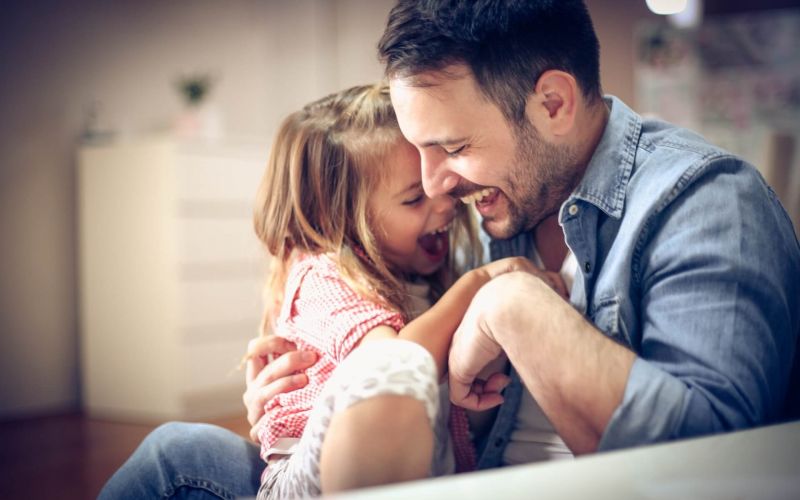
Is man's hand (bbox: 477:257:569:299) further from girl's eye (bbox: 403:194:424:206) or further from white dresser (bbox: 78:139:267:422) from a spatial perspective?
white dresser (bbox: 78:139:267:422)

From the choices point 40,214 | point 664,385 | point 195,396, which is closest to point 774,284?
point 664,385

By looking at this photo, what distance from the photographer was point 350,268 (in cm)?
118

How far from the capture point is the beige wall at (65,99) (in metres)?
3.18

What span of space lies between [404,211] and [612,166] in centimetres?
39

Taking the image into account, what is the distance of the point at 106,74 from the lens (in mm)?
3477

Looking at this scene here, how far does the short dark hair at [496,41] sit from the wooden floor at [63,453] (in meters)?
1.47

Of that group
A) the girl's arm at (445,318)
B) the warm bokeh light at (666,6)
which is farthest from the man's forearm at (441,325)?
the warm bokeh light at (666,6)

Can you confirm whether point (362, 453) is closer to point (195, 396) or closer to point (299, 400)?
point (299, 400)

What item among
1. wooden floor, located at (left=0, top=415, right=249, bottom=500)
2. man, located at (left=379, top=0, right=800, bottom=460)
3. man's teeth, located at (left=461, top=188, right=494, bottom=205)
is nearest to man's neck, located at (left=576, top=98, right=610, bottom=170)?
man, located at (left=379, top=0, right=800, bottom=460)

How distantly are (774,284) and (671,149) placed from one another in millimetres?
238

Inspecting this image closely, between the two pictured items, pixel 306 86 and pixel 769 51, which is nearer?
pixel 769 51

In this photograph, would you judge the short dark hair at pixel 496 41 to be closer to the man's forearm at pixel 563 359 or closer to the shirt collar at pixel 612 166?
the shirt collar at pixel 612 166

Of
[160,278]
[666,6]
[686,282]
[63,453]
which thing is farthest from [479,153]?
[666,6]

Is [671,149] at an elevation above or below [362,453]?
above
